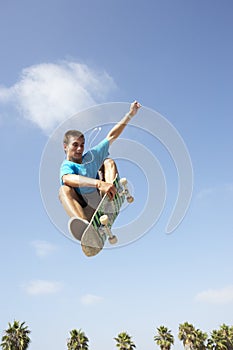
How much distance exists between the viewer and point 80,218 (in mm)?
7008

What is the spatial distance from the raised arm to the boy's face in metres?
1.23

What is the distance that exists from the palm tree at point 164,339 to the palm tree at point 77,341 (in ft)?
28.9

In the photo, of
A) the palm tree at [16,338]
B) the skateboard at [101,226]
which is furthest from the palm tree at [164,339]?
the skateboard at [101,226]

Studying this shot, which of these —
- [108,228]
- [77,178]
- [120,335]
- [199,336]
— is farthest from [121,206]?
[199,336]

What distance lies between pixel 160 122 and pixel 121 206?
197 cm

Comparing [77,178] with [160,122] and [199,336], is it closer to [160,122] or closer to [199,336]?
[160,122]

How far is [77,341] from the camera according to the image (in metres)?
39.6

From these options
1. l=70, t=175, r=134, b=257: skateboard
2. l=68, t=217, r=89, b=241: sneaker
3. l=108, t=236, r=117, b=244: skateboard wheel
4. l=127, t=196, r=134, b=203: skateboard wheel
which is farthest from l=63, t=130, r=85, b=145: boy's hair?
l=108, t=236, r=117, b=244: skateboard wheel

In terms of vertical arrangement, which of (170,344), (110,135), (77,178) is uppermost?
(170,344)

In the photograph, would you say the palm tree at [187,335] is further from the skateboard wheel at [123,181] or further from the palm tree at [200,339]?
the skateboard wheel at [123,181]

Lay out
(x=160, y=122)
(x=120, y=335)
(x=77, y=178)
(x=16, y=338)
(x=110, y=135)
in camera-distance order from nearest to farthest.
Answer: (x=77, y=178), (x=160, y=122), (x=110, y=135), (x=16, y=338), (x=120, y=335)

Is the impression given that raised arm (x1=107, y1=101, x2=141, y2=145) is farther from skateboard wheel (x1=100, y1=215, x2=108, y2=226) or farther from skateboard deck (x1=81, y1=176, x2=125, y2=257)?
skateboard wheel (x1=100, y1=215, x2=108, y2=226)

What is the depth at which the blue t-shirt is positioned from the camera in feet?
23.4

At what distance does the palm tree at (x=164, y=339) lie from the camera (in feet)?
139
